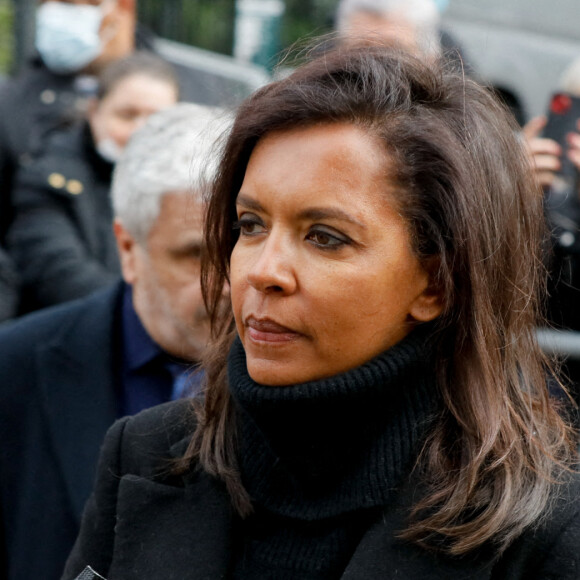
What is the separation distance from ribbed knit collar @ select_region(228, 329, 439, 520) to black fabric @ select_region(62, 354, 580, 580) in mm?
41

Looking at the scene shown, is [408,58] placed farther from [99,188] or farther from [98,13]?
[98,13]

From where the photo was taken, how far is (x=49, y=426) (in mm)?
2775

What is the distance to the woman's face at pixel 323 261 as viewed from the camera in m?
1.84

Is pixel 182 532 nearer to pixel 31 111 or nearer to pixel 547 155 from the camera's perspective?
pixel 547 155

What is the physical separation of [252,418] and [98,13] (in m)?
4.15

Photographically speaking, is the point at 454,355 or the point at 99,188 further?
the point at 99,188

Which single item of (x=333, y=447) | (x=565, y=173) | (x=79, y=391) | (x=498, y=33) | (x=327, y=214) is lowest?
Result: (x=498, y=33)

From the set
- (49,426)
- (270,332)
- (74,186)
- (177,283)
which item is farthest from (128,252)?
(74,186)

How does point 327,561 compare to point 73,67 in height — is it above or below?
above

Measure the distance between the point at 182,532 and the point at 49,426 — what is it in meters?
0.84

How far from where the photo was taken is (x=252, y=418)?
77.8 inches

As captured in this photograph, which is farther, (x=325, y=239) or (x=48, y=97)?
(x=48, y=97)

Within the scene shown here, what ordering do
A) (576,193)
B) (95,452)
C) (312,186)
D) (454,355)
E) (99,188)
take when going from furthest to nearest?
(99,188) → (576,193) → (95,452) → (454,355) → (312,186)

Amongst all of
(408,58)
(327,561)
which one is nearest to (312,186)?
(408,58)
